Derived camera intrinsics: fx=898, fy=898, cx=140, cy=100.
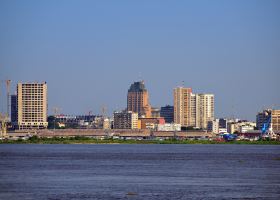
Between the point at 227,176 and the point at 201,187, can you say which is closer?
the point at 201,187

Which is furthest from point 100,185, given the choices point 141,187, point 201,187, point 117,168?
point 117,168

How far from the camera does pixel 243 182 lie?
230 ft

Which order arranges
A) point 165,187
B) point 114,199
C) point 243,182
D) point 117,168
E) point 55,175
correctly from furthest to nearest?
point 117,168
point 55,175
point 243,182
point 165,187
point 114,199

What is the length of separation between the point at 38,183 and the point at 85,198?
12.2 metres

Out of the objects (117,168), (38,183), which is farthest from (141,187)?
(117,168)

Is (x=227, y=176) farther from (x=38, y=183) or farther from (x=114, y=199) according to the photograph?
(x=114, y=199)

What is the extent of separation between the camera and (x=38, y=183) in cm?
6750

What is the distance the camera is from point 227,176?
7769 cm

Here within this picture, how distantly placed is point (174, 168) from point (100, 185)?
86.1 ft

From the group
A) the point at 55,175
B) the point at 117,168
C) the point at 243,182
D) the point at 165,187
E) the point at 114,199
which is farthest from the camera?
the point at 117,168

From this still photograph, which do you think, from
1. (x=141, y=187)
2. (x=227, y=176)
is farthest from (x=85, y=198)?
(x=227, y=176)

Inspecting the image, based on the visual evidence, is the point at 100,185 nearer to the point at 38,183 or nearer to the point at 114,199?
the point at 38,183

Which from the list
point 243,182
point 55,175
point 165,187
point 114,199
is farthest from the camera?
point 55,175

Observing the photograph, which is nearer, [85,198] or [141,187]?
[85,198]
